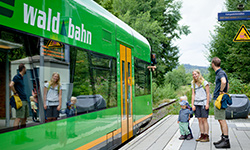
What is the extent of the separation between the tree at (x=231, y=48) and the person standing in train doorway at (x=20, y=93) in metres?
18.7

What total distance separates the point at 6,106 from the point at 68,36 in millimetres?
1646

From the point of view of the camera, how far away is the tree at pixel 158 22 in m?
28.6

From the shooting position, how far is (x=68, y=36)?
4.34 m

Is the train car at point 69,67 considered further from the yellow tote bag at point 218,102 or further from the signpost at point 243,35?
the signpost at point 243,35

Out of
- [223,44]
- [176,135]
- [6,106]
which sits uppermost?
[223,44]

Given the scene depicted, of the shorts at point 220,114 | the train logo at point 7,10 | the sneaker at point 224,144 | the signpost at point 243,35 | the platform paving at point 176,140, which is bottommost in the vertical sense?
the platform paving at point 176,140

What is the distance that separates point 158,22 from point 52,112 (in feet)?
104

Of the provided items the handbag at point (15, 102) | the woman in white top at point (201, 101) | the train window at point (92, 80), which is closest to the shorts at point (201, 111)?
the woman in white top at point (201, 101)

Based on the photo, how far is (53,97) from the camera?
13.0 ft

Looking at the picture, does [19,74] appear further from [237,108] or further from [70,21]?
[237,108]

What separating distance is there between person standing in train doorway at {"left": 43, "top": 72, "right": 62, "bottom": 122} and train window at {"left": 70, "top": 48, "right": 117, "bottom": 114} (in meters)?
0.37

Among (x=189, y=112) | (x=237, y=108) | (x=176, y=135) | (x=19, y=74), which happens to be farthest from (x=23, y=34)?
(x=237, y=108)

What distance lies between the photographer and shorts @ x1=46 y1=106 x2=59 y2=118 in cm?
380

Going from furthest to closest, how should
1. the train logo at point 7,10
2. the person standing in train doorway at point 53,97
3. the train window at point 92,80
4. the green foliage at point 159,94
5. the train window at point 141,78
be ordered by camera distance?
the green foliage at point 159,94
the train window at point 141,78
the train window at point 92,80
the person standing in train doorway at point 53,97
the train logo at point 7,10
